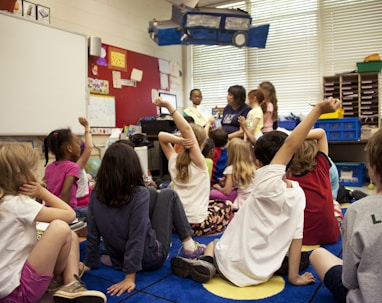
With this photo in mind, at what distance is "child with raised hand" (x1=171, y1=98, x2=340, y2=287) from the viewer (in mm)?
1310

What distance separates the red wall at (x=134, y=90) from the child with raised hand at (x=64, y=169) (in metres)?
2.52

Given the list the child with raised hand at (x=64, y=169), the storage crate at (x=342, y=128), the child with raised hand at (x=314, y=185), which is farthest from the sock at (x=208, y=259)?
the storage crate at (x=342, y=128)

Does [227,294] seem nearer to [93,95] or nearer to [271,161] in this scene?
[271,161]

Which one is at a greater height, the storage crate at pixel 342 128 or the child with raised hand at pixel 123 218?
the storage crate at pixel 342 128

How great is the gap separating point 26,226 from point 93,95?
3531 mm

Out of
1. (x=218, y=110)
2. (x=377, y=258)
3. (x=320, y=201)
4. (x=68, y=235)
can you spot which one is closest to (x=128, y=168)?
(x=68, y=235)

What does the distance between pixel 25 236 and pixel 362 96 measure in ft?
14.8

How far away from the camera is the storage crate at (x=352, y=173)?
14.4 ft

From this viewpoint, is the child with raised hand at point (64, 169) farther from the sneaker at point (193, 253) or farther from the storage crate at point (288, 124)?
the storage crate at point (288, 124)

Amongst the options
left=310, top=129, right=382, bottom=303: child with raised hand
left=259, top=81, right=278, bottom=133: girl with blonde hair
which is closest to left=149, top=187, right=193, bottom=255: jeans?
left=310, top=129, right=382, bottom=303: child with raised hand

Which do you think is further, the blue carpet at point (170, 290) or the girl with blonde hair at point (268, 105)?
the girl with blonde hair at point (268, 105)

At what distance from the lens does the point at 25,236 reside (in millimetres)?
1160

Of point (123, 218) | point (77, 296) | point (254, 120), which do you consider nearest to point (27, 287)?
point (77, 296)

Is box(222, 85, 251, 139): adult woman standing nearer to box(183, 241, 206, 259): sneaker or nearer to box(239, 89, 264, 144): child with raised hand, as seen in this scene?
box(239, 89, 264, 144): child with raised hand
